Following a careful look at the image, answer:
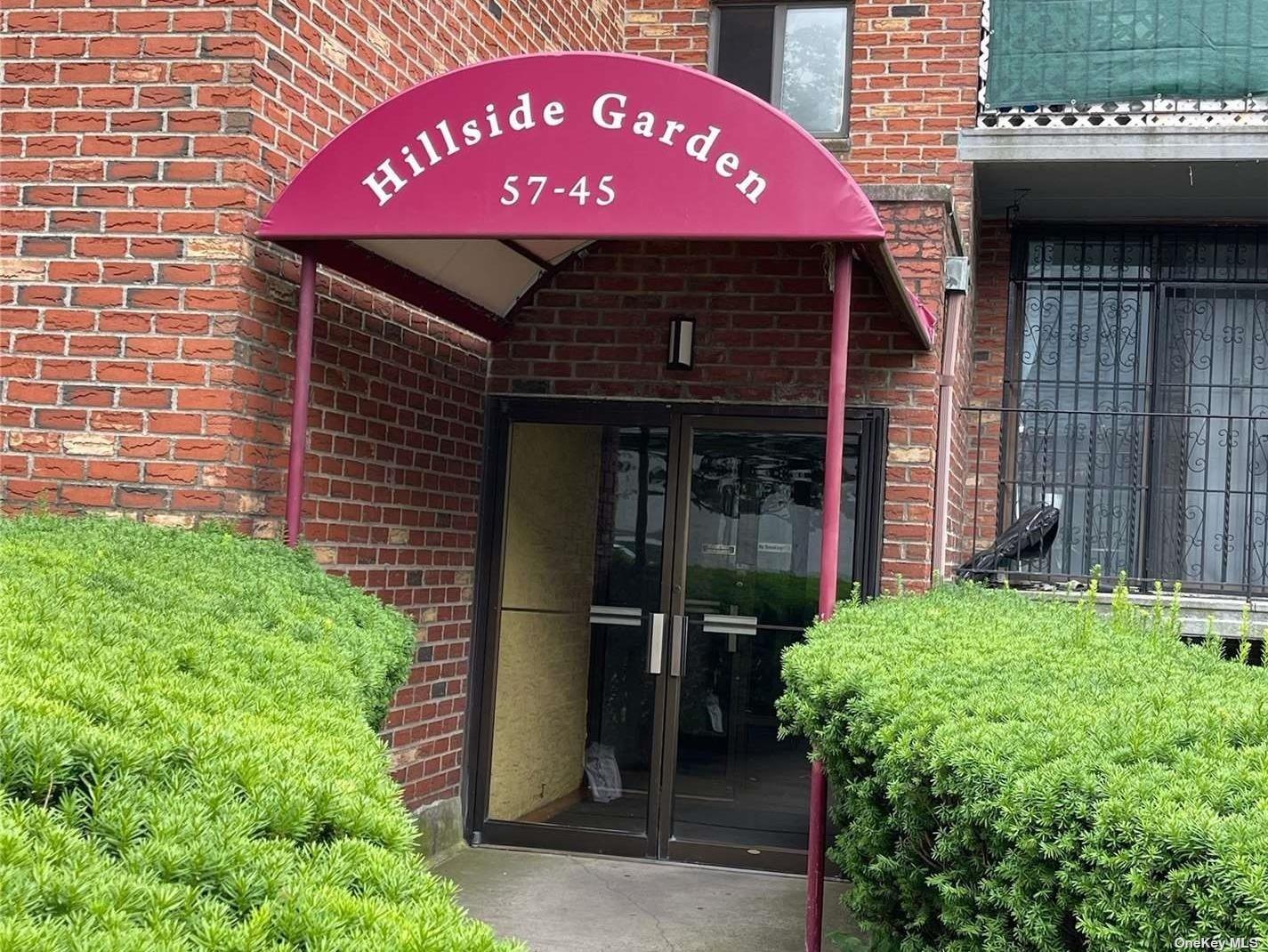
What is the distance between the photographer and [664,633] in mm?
7020

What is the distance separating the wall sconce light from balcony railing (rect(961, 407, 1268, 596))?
2.45 metres

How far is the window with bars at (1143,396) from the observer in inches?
341

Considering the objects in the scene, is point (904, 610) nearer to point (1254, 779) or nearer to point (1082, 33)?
point (1254, 779)

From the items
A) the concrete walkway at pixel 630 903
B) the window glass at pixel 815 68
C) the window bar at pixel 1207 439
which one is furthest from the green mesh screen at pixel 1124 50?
the concrete walkway at pixel 630 903

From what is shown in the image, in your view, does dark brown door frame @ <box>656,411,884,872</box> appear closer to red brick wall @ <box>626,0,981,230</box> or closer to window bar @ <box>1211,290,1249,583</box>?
red brick wall @ <box>626,0,981,230</box>

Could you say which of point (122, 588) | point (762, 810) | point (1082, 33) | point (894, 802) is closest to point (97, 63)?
point (122, 588)

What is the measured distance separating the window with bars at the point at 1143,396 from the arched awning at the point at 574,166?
440cm

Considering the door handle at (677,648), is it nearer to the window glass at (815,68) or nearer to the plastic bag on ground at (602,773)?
the plastic bag on ground at (602,773)

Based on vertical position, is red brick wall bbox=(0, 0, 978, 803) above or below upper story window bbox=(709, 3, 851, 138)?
below

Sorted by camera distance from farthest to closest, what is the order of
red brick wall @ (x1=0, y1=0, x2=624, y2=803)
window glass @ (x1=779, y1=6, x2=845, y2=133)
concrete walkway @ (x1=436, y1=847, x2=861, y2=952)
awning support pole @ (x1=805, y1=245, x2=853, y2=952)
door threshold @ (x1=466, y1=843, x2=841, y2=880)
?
window glass @ (x1=779, y1=6, x2=845, y2=133)
door threshold @ (x1=466, y1=843, x2=841, y2=880)
concrete walkway @ (x1=436, y1=847, x2=861, y2=952)
red brick wall @ (x1=0, y1=0, x2=624, y2=803)
awning support pole @ (x1=805, y1=245, x2=853, y2=952)

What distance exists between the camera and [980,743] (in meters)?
2.65

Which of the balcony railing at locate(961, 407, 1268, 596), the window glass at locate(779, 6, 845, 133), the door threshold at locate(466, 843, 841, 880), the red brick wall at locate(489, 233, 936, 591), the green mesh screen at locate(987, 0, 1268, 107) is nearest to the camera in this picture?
the red brick wall at locate(489, 233, 936, 591)

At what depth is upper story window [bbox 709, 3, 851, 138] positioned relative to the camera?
336 inches

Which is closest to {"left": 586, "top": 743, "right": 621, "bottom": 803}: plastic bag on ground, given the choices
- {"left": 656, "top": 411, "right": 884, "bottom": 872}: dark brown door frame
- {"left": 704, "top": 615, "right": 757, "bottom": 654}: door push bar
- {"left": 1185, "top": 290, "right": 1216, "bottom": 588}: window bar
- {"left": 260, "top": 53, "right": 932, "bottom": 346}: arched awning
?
{"left": 656, "top": 411, "right": 884, "bottom": 872}: dark brown door frame
